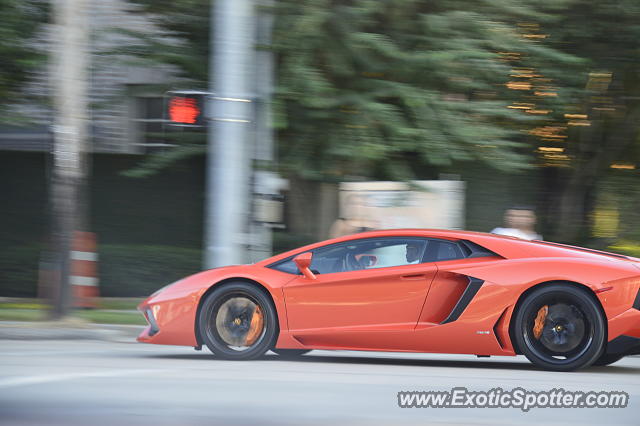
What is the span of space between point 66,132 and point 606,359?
6615 mm

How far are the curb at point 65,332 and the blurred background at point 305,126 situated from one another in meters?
0.43

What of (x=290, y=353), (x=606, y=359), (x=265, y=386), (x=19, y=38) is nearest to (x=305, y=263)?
(x=290, y=353)

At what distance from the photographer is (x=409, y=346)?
726 centimetres

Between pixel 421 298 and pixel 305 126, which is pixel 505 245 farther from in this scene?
pixel 305 126

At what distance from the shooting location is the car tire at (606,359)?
7105mm

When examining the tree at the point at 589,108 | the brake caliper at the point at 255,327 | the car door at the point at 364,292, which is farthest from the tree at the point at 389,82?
the brake caliper at the point at 255,327

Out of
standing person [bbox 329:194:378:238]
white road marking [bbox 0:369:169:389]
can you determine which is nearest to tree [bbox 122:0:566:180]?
standing person [bbox 329:194:378:238]

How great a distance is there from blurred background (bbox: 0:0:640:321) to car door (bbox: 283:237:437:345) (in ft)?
8.68

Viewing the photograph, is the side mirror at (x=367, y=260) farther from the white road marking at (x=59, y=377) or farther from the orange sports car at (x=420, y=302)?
the white road marking at (x=59, y=377)

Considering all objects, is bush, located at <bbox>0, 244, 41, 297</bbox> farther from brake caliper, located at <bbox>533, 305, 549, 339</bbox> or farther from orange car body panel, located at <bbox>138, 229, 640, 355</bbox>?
brake caliper, located at <bbox>533, 305, 549, 339</bbox>

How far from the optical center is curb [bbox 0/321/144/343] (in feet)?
33.4

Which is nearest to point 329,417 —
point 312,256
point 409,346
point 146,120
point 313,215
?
point 409,346

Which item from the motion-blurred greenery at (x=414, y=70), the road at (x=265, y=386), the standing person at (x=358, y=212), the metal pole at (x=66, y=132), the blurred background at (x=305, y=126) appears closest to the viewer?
the road at (x=265, y=386)

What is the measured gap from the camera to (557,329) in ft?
23.2
